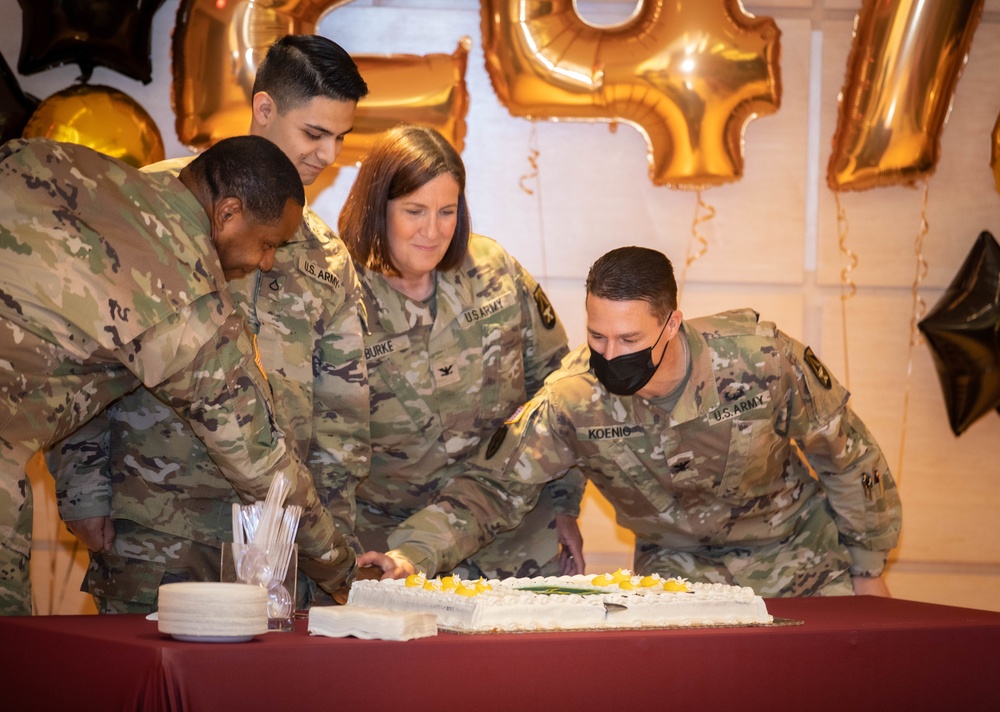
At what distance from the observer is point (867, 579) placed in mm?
3043

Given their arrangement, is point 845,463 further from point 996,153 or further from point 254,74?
point 254,74

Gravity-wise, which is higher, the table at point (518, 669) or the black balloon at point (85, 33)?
the black balloon at point (85, 33)

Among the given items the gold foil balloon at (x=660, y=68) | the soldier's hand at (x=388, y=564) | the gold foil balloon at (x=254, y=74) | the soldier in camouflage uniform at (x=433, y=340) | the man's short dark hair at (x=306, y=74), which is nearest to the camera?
the soldier's hand at (x=388, y=564)

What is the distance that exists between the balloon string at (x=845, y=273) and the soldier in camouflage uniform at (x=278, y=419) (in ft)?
6.91

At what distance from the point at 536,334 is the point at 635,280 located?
0.62 metres

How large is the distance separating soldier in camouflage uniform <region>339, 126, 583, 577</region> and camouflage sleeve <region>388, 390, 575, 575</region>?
0.18 metres

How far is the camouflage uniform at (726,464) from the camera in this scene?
2922 mm

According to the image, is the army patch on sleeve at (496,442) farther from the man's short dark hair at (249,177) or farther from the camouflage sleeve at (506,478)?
the man's short dark hair at (249,177)

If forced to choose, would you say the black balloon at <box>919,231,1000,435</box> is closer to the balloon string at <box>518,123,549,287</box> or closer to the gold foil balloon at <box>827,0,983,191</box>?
the gold foil balloon at <box>827,0,983,191</box>

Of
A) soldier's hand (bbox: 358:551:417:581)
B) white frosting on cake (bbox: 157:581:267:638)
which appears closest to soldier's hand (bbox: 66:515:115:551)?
soldier's hand (bbox: 358:551:417:581)

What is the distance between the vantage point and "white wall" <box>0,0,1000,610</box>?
4109 mm

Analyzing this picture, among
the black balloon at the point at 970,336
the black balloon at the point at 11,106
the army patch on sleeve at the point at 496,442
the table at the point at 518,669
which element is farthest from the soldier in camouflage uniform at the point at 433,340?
the black balloon at the point at 970,336

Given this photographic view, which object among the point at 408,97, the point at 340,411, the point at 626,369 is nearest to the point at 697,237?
the point at 408,97

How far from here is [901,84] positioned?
3.73 metres
